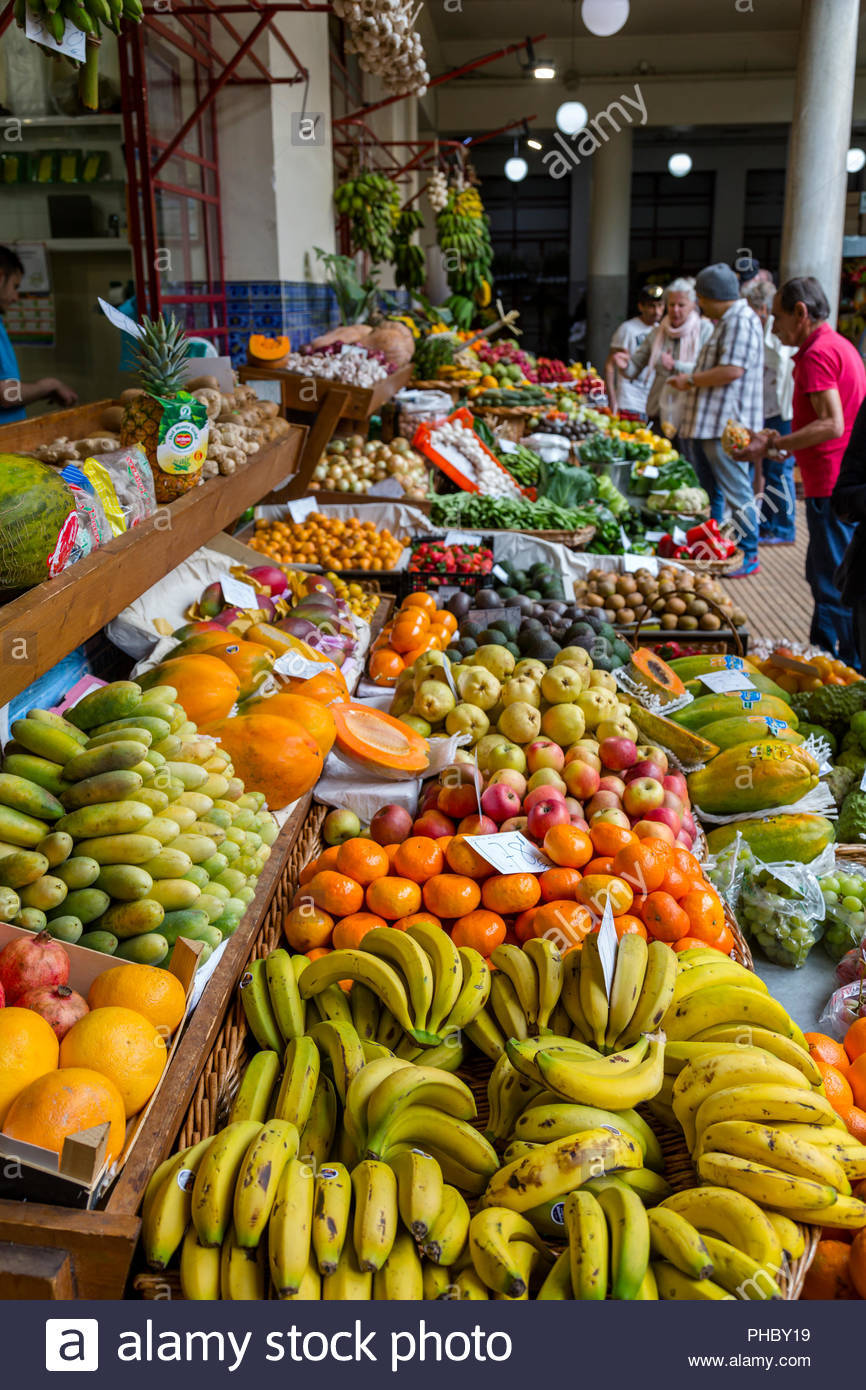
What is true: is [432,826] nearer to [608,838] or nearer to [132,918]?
[608,838]

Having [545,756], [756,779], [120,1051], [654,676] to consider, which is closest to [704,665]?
[654,676]

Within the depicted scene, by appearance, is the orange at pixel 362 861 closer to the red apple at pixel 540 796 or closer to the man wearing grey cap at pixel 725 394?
the red apple at pixel 540 796

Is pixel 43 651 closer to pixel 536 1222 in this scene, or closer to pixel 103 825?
pixel 103 825

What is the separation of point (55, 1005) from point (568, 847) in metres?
1.09

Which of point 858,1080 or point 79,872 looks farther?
point 858,1080

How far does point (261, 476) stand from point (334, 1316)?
2.59 m

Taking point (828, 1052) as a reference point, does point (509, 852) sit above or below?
above

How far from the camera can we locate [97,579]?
1.84 meters

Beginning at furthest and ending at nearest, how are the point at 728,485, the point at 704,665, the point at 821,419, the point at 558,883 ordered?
the point at 728,485, the point at 821,419, the point at 704,665, the point at 558,883

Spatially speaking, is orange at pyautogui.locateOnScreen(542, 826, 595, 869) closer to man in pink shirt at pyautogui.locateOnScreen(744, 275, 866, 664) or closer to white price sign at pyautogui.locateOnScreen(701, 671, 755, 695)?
white price sign at pyautogui.locateOnScreen(701, 671, 755, 695)

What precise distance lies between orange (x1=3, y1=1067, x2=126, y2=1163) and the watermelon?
77 cm

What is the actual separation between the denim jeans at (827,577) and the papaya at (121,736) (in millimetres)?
4280

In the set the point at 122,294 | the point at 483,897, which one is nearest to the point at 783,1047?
the point at 483,897

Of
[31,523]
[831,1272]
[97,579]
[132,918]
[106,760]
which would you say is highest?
[31,523]
